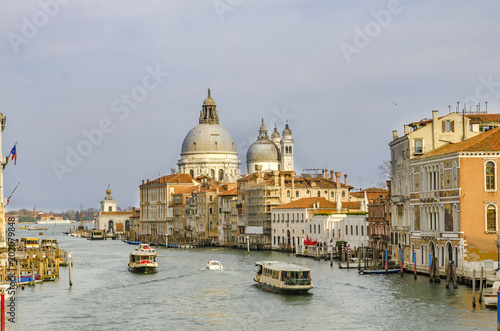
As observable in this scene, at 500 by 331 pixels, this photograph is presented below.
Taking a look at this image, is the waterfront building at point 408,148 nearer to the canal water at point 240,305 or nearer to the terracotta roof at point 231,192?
the canal water at point 240,305

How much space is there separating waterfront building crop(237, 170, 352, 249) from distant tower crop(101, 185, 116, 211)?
66.5 meters

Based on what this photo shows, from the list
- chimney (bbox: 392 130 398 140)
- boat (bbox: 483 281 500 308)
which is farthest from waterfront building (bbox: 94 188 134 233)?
boat (bbox: 483 281 500 308)

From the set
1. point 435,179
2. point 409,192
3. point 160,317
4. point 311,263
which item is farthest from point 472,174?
point 311,263

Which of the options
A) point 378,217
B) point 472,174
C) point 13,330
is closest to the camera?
point 13,330

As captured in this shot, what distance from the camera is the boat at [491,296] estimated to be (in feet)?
97.7

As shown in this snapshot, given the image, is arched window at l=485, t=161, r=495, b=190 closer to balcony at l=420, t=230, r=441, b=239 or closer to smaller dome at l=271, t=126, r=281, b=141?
balcony at l=420, t=230, r=441, b=239

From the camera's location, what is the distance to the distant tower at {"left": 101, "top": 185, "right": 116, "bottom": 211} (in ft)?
478

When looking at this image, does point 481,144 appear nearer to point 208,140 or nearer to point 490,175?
point 490,175

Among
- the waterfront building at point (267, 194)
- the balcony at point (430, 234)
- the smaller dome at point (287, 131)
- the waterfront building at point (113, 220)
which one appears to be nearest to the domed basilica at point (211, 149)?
the smaller dome at point (287, 131)

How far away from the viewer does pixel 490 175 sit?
1455 inches

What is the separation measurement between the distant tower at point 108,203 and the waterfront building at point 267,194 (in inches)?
2618

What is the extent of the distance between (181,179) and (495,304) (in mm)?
80289

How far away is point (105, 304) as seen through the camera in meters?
34.2

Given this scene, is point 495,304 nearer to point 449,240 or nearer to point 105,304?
point 449,240
